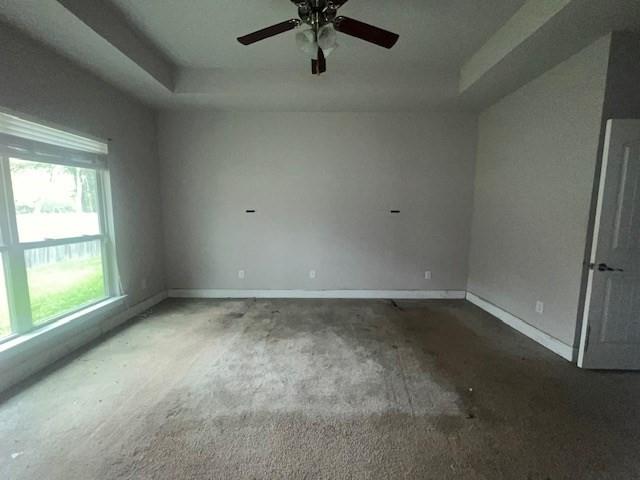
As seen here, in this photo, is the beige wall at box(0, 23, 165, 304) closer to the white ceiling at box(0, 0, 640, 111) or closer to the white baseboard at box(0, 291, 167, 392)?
the white ceiling at box(0, 0, 640, 111)

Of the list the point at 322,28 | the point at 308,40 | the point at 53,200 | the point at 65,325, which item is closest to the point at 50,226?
the point at 53,200

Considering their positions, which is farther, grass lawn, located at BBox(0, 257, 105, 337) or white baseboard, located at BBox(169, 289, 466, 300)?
white baseboard, located at BBox(169, 289, 466, 300)

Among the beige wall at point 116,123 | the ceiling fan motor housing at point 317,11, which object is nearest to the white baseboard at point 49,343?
the beige wall at point 116,123

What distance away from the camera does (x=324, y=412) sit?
1.74 metres

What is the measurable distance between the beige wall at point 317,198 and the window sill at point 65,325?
1.05 meters

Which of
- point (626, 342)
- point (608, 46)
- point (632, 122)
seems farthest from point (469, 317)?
point (608, 46)

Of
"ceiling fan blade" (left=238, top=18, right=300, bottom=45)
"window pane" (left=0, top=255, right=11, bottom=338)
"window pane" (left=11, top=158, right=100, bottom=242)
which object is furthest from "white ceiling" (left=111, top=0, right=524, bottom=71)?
"window pane" (left=0, top=255, right=11, bottom=338)

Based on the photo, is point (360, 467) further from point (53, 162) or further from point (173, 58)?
point (173, 58)

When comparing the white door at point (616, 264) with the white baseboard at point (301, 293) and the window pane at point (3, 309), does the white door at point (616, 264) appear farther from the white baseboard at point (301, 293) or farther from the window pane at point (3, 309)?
the window pane at point (3, 309)

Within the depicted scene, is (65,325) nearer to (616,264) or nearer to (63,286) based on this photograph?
(63,286)

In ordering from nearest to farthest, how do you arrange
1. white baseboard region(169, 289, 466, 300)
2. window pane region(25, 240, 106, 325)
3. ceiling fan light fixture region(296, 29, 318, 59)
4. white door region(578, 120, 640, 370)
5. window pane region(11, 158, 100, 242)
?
ceiling fan light fixture region(296, 29, 318, 59), white door region(578, 120, 640, 370), window pane region(11, 158, 100, 242), window pane region(25, 240, 106, 325), white baseboard region(169, 289, 466, 300)

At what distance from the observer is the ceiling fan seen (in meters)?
1.75

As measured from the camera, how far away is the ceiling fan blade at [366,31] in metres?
1.75

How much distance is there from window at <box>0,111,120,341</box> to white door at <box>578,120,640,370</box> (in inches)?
179
